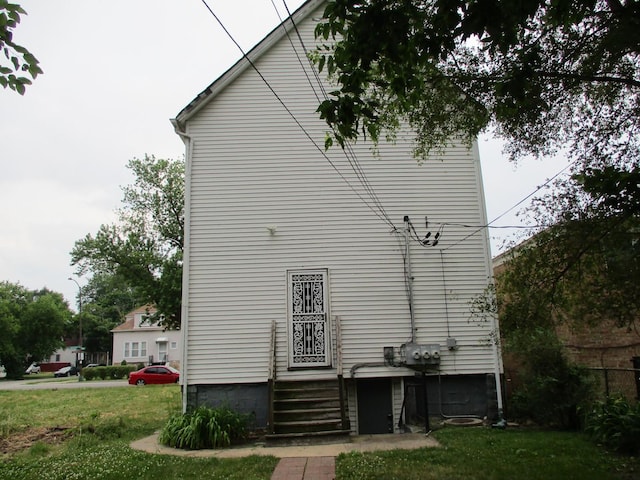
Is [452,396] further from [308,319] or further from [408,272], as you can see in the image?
[308,319]

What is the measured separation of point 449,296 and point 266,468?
544 cm

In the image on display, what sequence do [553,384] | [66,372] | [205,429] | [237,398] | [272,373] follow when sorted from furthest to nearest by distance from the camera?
1. [66,372]
2. [237,398]
3. [272,373]
4. [553,384]
5. [205,429]

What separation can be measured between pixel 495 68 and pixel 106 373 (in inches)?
1507

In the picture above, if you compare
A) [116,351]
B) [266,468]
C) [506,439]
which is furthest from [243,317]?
[116,351]

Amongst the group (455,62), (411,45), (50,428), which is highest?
(455,62)

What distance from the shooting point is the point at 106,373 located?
1500 inches

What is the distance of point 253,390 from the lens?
10.4m

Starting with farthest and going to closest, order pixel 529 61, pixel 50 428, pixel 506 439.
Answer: pixel 50 428
pixel 506 439
pixel 529 61

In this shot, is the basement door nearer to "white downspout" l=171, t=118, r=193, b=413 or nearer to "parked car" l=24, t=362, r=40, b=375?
"white downspout" l=171, t=118, r=193, b=413

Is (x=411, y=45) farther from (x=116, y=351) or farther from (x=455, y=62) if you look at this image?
(x=116, y=351)

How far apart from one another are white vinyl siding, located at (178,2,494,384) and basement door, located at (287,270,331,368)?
19 cm

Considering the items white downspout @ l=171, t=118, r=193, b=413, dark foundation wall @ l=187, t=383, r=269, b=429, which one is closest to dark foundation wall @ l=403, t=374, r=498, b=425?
dark foundation wall @ l=187, t=383, r=269, b=429

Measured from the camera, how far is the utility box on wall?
1021 centimetres

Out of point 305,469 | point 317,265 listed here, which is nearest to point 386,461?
point 305,469
